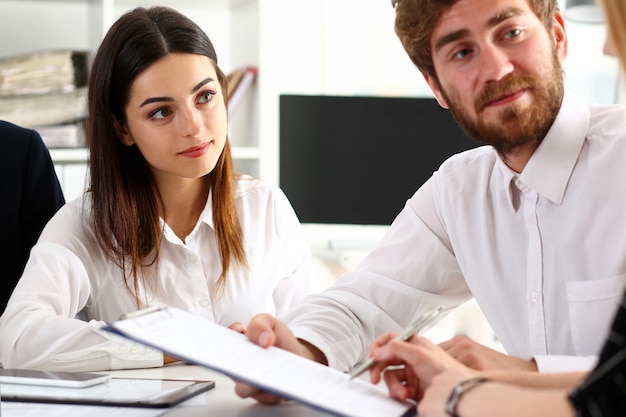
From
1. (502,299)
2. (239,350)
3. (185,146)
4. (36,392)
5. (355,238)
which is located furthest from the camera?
(355,238)

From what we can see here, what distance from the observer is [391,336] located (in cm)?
116

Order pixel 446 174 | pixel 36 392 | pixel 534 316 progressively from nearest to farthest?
pixel 36 392, pixel 534 316, pixel 446 174

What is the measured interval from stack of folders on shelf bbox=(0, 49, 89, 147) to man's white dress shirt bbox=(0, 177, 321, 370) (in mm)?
917

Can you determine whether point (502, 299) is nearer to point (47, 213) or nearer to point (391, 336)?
point (391, 336)

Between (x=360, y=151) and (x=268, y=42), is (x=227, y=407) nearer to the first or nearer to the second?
(x=360, y=151)

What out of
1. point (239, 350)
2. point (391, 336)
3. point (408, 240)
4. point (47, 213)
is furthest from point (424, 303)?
point (47, 213)

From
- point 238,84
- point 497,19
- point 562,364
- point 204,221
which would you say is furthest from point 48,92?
point 562,364

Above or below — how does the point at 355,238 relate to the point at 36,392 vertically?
below

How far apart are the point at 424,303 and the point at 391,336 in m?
0.49

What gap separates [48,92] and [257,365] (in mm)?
1982

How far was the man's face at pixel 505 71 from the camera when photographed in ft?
4.76

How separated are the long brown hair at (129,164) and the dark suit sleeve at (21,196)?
152mm

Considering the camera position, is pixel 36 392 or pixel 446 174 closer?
pixel 36 392

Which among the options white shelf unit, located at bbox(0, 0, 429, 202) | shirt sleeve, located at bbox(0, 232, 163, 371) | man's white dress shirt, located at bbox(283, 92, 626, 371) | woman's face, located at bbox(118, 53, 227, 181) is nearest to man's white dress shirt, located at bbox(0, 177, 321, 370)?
shirt sleeve, located at bbox(0, 232, 163, 371)
